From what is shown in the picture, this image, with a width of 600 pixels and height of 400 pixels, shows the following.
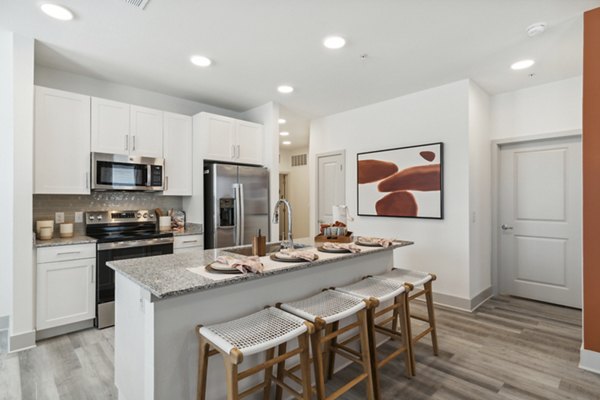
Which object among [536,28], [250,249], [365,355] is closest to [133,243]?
[250,249]

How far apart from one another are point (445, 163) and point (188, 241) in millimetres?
3152

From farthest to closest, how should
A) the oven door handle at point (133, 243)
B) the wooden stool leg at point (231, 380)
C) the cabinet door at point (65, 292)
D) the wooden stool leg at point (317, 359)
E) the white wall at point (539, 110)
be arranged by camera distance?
the white wall at point (539, 110)
the oven door handle at point (133, 243)
the cabinet door at point (65, 292)
the wooden stool leg at point (317, 359)
the wooden stool leg at point (231, 380)

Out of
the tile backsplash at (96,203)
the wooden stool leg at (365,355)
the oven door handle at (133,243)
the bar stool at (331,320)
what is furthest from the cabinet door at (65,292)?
the wooden stool leg at (365,355)

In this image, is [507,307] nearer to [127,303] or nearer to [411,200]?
[411,200]

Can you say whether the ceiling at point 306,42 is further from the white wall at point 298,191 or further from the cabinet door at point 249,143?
the white wall at point 298,191

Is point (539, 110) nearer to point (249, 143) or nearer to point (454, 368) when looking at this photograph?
point (454, 368)

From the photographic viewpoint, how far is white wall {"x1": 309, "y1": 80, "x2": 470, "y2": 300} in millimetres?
3562

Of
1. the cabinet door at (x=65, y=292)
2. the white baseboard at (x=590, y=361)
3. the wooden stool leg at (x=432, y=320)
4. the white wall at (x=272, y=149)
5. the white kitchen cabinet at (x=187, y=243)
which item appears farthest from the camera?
the white wall at (x=272, y=149)

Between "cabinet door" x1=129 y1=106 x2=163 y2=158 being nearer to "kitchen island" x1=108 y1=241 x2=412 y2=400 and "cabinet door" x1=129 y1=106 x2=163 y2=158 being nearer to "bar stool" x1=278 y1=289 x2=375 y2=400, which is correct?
"kitchen island" x1=108 y1=241 x2=412 y2=400

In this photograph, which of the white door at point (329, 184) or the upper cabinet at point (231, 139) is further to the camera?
the white door at point (329, 184)

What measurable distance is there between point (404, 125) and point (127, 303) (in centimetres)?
361

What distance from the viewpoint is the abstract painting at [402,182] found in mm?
3764

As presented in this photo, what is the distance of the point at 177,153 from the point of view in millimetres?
3898

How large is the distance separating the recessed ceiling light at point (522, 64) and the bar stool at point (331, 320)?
289 centimetres
